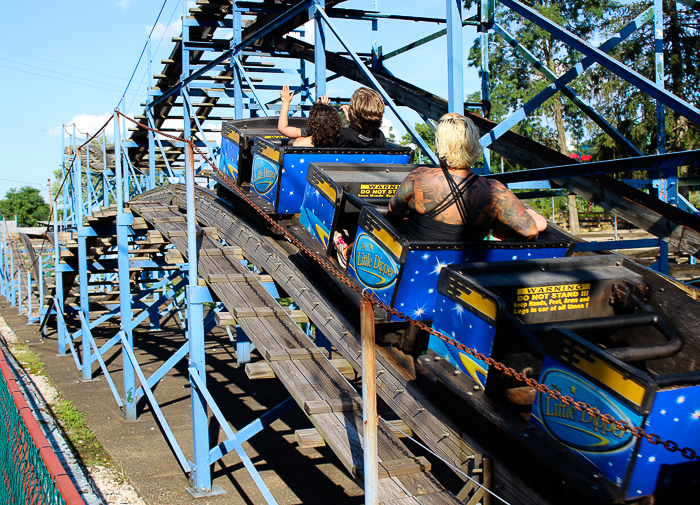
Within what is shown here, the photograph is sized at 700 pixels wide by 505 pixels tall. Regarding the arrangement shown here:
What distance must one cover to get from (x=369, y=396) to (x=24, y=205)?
313 feet

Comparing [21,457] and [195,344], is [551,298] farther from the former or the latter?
[195,344]

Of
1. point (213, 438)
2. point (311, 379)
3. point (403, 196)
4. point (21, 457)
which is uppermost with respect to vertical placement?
point (403, 196)

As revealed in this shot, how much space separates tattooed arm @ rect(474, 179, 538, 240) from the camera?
3.35 meters

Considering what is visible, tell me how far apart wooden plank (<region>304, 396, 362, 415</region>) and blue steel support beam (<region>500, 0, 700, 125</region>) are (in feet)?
10.4

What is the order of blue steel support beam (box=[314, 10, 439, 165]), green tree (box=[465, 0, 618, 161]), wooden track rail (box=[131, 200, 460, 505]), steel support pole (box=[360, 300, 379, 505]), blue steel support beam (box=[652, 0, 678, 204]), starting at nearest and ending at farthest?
steel support pole (box=[360, 300, 379, 505])
wooden track rail (box=[131, 200, 460, 505])
blue steel support beam (box=[652, 0, 678, 204])
blue steel support beam (box=[314, 10, 439, 165])
green tree (box=[465, 0, 618, 161])

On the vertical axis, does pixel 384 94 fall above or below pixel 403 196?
above

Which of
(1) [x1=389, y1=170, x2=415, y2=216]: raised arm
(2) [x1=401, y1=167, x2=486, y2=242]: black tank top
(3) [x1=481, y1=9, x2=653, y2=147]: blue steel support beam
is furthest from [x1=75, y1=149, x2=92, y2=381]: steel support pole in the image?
(2) [x1=401, y1=167, x2=486, y2=242]: black tank top

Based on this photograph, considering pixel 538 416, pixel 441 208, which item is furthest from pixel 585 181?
pixel 538 416

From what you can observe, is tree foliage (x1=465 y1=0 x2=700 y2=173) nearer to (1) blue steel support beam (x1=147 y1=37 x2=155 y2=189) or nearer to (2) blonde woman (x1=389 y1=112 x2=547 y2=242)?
(1) blue steel support beam (x1=147 y1=37 x2=155 y2=189)

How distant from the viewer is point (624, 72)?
15.4 feet

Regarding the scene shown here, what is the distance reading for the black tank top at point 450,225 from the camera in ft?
10.9

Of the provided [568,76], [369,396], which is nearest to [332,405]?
[369,396]

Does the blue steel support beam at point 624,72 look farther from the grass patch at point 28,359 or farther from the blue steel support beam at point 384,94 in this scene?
the grass patch at point 28,359

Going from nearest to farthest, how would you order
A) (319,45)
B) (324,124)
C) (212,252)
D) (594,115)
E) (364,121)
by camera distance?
(364,121), (324,124), (212,252), (594,115), (319,45)
